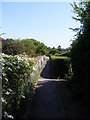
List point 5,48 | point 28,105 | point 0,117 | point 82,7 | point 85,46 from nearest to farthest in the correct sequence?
point 0,117
point 85,46
point 28,105
point 82,7
point 5,48

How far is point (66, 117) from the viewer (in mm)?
6824

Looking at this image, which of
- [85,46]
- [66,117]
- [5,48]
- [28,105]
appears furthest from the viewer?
[5,48]

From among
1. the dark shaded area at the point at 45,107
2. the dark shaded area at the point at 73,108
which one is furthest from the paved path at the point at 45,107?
the dark shaded area at the point at 73,108

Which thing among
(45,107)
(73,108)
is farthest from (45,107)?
(73,108)

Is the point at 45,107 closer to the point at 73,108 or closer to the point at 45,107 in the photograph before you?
the point at 45,107

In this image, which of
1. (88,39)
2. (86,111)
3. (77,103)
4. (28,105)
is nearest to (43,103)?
(28,105)

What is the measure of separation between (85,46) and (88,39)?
0.41m

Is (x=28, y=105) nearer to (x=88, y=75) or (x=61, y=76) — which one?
(x=88, y=75)

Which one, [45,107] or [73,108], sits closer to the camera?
[73,108]

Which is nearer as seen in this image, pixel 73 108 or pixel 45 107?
pixel 73 108

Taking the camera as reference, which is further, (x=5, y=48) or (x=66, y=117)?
(x=5, y=48)

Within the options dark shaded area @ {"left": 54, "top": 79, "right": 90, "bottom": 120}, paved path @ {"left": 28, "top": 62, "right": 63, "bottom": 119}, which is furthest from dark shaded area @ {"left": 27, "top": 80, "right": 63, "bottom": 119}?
dark shaded area @ {"left": 54, "top": 79, "right": 90, "bottom": 120}

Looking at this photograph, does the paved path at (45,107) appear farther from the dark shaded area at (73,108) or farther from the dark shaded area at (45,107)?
the dark shaded area at (73,108)

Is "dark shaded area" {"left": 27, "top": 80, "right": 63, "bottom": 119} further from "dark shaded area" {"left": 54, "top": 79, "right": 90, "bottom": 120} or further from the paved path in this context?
"dark shaded area" {"left": 54, "top": 79, "right": 90, "bottom": 120}
